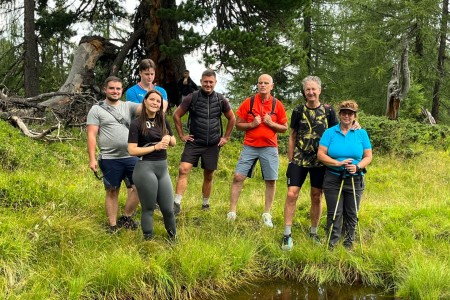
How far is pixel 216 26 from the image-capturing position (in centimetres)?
1037

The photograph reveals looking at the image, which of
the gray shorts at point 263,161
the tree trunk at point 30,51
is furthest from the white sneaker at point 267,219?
the tree trunk at point 30,51

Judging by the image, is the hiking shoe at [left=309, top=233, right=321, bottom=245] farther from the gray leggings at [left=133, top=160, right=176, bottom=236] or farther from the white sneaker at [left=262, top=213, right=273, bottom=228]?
the gray leggings at [left=133, top=160, right=176, bottom=236]

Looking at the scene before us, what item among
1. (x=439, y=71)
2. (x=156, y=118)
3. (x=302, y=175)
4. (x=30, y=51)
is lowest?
(x=302, y=175)

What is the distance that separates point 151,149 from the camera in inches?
157

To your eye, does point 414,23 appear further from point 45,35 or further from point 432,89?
point 45,35

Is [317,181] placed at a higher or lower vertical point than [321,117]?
lower

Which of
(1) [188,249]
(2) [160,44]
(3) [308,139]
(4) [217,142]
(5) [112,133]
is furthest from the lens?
(2) [160,44]

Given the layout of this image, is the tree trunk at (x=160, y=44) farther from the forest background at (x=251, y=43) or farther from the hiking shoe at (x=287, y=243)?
the hiking shoe at (x=287, y=243)

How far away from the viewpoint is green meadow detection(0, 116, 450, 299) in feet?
12.2

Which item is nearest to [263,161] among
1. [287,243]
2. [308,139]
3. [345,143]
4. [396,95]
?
[308,139]

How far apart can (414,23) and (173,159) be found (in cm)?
1526

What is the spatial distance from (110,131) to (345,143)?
2.50 metres

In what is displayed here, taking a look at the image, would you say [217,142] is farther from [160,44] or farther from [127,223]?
[160,44]

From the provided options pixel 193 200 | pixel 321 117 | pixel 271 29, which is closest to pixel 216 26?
pixel 271 29
